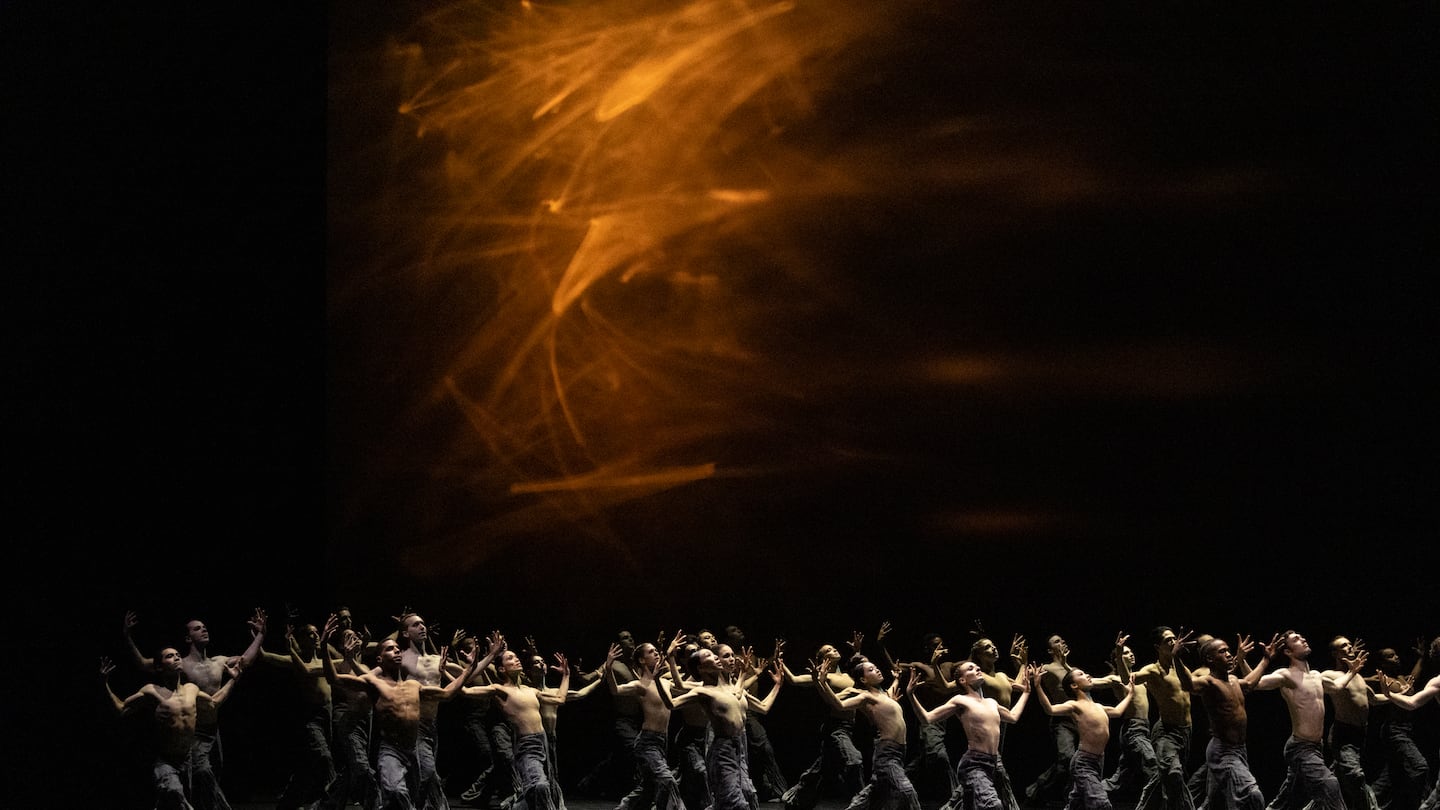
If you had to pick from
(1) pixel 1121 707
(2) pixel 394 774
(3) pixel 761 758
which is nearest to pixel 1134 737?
(1) pixel 1121 707

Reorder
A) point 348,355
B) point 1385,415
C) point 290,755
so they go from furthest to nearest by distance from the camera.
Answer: point 348,355 < point 290,755 < point 1385,415

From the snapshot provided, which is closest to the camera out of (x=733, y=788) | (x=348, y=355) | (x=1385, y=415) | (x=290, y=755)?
(x=733, y=788)

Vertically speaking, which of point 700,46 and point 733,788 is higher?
point 700,46

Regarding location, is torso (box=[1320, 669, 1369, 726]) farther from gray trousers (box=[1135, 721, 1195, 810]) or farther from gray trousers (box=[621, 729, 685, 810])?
gray trousers (box=[621, 729, 685, 810])

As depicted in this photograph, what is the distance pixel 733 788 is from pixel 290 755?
5040mm

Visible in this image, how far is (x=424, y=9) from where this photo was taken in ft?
45.2

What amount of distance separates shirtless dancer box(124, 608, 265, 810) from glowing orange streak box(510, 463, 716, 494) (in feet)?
10.5

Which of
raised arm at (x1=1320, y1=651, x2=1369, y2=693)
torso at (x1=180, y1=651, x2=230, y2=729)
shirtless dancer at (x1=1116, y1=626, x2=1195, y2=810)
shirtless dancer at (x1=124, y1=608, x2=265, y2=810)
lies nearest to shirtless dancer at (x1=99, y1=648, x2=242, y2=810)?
shirtless dancer at (x1=124, y1=608, x2=265, y2=810)

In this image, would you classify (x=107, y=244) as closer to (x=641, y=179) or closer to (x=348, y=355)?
(x=348, y=355)

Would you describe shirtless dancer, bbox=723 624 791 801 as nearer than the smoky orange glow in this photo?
Yes

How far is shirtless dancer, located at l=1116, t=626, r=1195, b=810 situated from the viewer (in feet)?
33.3

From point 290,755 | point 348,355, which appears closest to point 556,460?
point 348,355

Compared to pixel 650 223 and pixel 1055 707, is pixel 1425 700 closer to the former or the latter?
pixel 1055 707

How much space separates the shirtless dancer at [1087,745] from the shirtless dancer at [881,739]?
94cm
